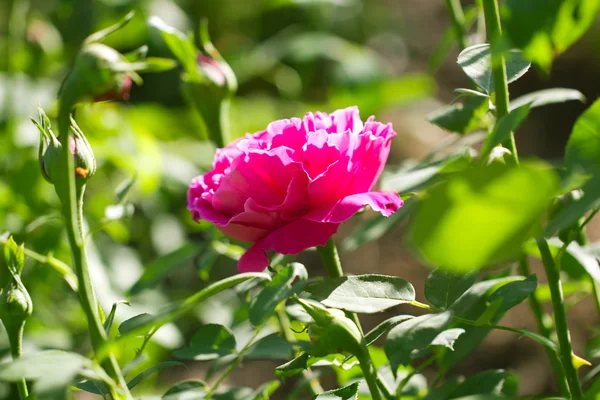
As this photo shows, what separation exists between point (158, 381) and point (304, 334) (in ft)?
3.49

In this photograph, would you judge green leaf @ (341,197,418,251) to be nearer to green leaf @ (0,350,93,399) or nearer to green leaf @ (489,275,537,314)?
green leaf @ (489,275,537,314)

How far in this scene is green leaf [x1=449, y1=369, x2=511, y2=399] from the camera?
445 mm

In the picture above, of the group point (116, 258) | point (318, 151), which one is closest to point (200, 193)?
point (318, 151)

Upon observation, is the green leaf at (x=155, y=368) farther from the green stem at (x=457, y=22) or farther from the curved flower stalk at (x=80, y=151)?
the green stem at (x=457, y=22)

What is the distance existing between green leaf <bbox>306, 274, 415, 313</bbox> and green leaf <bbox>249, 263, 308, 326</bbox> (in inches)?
0.7

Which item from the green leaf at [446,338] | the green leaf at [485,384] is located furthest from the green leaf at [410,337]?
the green leaf at [485,384]

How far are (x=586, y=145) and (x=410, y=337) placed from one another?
13 cm

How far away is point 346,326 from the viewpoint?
366 millimetres

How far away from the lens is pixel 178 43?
55 cm

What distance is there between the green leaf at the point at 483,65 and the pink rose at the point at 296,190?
68 mm

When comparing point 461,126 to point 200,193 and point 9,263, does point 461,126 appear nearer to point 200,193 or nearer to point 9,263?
point 200,193

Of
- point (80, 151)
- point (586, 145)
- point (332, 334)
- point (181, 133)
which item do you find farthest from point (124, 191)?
point (181, 133)

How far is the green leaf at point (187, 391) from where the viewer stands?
0.43 m

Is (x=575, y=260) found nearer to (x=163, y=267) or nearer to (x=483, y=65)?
(x=483, y=65)
